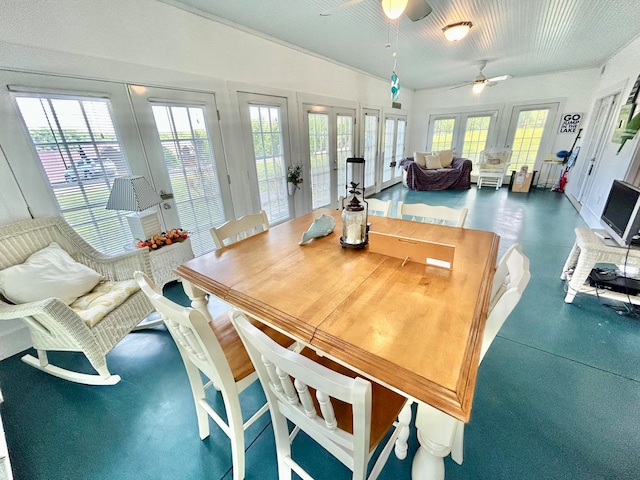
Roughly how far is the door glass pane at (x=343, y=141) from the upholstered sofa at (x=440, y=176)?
7.46 ft

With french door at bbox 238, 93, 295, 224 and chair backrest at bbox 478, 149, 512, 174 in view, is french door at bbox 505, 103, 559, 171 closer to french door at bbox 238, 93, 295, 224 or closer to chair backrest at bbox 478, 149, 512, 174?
chair backrest at bbox 478, 149, 512, 174

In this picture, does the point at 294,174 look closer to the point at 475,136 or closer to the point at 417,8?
the point at 417,8

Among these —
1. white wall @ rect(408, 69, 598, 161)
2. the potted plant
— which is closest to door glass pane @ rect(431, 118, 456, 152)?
white wall @ rect(408, 69, 598, 161)

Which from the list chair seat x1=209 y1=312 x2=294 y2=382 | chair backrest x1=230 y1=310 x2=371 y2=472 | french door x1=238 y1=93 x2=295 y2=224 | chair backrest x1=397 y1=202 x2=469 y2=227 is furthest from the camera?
french door x1=238 y1=93 x2=295 y2=224

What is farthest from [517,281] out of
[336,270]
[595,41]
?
[595,41]

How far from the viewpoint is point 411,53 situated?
385 cm

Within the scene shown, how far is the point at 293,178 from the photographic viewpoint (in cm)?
368

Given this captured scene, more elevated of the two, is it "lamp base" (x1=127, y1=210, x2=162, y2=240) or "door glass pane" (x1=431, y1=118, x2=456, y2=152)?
"door glass pane" (x1=431, y1=118, x2=456, y2=152)

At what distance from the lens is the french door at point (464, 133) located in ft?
22.4

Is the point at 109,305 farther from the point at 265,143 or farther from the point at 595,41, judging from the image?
the point at 595,41

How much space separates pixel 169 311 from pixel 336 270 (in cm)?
68

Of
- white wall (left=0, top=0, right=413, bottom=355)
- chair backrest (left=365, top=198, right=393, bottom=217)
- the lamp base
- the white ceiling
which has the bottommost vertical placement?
the lamp base

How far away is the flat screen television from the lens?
5.86 ft

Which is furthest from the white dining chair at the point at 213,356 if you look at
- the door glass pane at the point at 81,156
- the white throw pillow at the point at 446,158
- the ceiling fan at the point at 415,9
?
the white throw pillow at the point at 446,158
